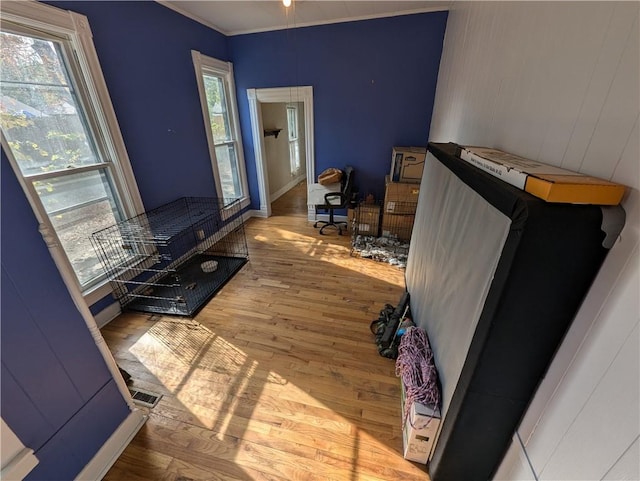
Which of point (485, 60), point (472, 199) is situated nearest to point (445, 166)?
point (472, 199)

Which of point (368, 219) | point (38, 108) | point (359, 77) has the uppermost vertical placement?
point (359, 77)

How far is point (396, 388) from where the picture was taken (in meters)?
1.65

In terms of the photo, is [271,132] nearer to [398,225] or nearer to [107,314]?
[398,225]

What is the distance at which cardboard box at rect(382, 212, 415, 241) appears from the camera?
3340 mm

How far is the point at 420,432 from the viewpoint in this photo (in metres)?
1.19

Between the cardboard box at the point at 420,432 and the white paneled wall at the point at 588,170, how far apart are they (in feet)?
0.89

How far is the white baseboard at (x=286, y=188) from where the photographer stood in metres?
5.35

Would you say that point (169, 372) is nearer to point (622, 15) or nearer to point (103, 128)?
point (103, 128)

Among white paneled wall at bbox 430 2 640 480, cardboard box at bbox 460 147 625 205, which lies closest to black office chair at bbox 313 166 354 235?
white paneled wall at bbox 430 2 640 480

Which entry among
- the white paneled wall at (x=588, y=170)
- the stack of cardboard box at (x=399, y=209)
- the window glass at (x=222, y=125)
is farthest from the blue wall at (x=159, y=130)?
the white paneled wall at (x=588, y=170)

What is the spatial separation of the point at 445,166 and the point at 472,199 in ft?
1.58

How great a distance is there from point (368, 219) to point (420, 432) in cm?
264

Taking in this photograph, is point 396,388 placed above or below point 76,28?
below

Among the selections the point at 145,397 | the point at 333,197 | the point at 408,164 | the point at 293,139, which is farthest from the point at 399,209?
the point at 293,139
